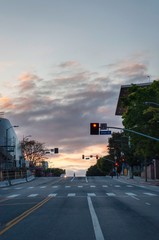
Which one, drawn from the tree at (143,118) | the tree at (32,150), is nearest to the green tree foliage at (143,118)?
the tree at (143,118)

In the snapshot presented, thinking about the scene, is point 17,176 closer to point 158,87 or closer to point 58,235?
point 158,87

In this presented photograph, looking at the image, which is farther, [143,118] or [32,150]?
[32,150]

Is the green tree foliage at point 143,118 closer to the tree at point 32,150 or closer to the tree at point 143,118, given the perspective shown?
the tree at point 143,118

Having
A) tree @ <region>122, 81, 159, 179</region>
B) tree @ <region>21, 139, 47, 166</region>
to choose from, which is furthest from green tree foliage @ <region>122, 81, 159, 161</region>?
tree @ <region>21, 139, 47, 166</region>

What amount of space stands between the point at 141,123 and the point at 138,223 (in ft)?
130

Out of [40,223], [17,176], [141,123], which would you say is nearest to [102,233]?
[40,223]

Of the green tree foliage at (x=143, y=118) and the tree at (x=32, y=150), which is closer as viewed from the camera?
the green tree foliage at (x=143, y=118)

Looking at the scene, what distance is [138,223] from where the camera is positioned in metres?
15.4

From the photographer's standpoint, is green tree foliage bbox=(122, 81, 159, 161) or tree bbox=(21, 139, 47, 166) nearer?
green tree foliage bbox=(122, 81, 159, 161)

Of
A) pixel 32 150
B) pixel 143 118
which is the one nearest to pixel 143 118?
pixel 143 118

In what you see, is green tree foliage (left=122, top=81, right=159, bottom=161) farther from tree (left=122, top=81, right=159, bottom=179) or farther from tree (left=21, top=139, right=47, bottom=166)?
tree (left=21, top=139, right=47, bottom=166)

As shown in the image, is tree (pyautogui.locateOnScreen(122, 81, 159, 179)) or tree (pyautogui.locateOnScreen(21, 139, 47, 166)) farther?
tree (pyautogui.locateOnScreen(21, 139, 47, 166))

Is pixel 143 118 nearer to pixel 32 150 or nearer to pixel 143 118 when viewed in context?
pixel 143 118

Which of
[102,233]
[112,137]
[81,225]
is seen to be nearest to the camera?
[102,233]
